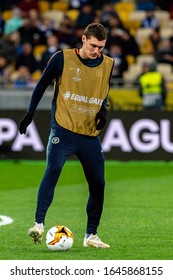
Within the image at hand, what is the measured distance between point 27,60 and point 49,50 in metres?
0.83

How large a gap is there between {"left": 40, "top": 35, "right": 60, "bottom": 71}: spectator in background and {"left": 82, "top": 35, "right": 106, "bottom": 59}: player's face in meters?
15.6

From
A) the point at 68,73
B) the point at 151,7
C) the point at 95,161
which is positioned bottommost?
the point at 95,161

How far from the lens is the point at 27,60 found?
1054 inches

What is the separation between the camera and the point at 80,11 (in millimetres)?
29719

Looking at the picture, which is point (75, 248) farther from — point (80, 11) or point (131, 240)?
point (80, 11)

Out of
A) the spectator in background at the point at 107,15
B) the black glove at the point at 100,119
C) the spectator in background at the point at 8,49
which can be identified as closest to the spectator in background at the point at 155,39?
the spectator in background at the point at 107,15

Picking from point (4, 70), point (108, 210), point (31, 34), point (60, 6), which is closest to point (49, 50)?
point (4, 70)

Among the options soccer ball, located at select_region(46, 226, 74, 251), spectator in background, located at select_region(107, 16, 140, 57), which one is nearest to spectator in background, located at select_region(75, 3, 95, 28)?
spectator in background, located at select_region(107, 16, 140, 57)

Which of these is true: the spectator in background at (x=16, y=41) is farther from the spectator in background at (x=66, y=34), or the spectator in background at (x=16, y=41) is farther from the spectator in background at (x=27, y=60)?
the spectator in background at (x=66, y=34)

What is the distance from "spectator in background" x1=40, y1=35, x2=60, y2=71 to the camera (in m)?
26.1

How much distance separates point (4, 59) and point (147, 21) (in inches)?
174
